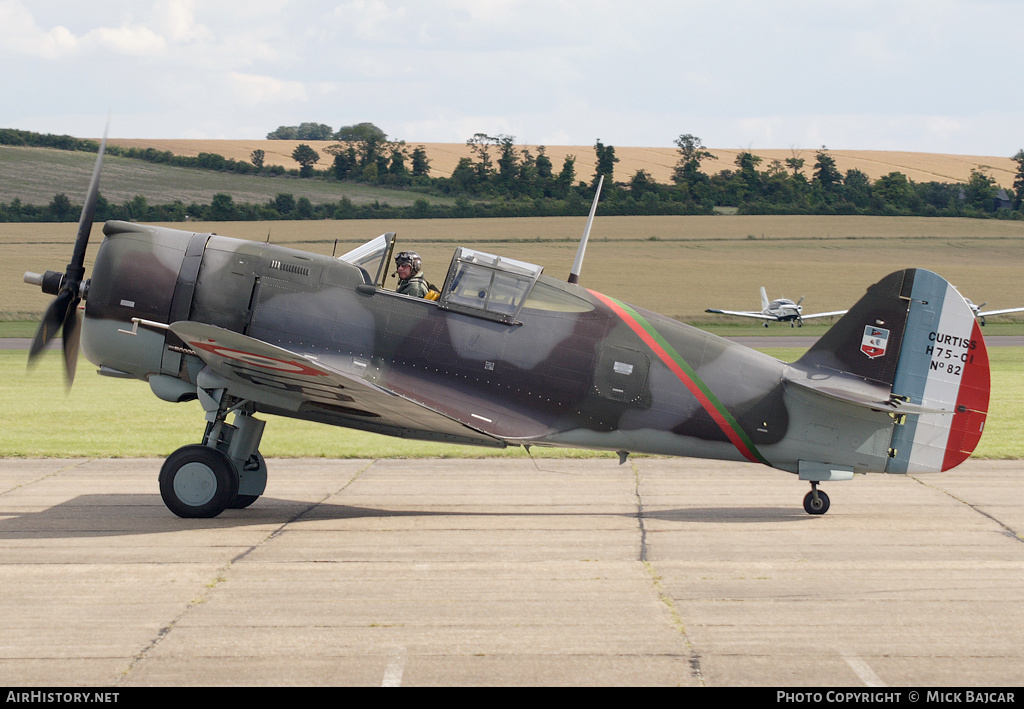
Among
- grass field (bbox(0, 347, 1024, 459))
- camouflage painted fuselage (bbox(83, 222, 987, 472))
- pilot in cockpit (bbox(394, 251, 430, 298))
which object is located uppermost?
pilot in cockpit (bbox(394, 251, 430, 298))

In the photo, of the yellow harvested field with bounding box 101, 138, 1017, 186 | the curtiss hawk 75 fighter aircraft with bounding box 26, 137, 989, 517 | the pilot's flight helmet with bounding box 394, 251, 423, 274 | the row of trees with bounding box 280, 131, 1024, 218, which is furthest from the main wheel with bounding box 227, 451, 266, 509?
the yellow harvested field with bounding box 101, 138, 1017, 186

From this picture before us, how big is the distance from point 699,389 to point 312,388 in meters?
3.99

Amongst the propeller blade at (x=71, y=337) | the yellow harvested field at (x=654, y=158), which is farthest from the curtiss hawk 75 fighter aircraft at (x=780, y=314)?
the yellow harvested field at (x=654, y=158)

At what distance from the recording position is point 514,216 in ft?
271

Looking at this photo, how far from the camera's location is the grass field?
14.6 m

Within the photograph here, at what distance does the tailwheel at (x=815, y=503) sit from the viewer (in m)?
10.6

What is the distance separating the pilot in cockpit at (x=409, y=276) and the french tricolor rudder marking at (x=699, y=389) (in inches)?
86.3

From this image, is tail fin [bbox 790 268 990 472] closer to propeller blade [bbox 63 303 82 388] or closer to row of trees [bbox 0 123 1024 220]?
propeller blade [bbox 63 303 82 388]

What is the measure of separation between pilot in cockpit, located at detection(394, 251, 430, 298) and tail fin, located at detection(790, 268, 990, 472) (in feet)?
13.5

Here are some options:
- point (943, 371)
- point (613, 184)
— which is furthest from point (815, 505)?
point (613, 184)

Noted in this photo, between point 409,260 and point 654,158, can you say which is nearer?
point 409,260

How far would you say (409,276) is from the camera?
10.2 meters

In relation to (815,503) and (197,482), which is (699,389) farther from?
(197,482)

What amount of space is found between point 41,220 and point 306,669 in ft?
221
